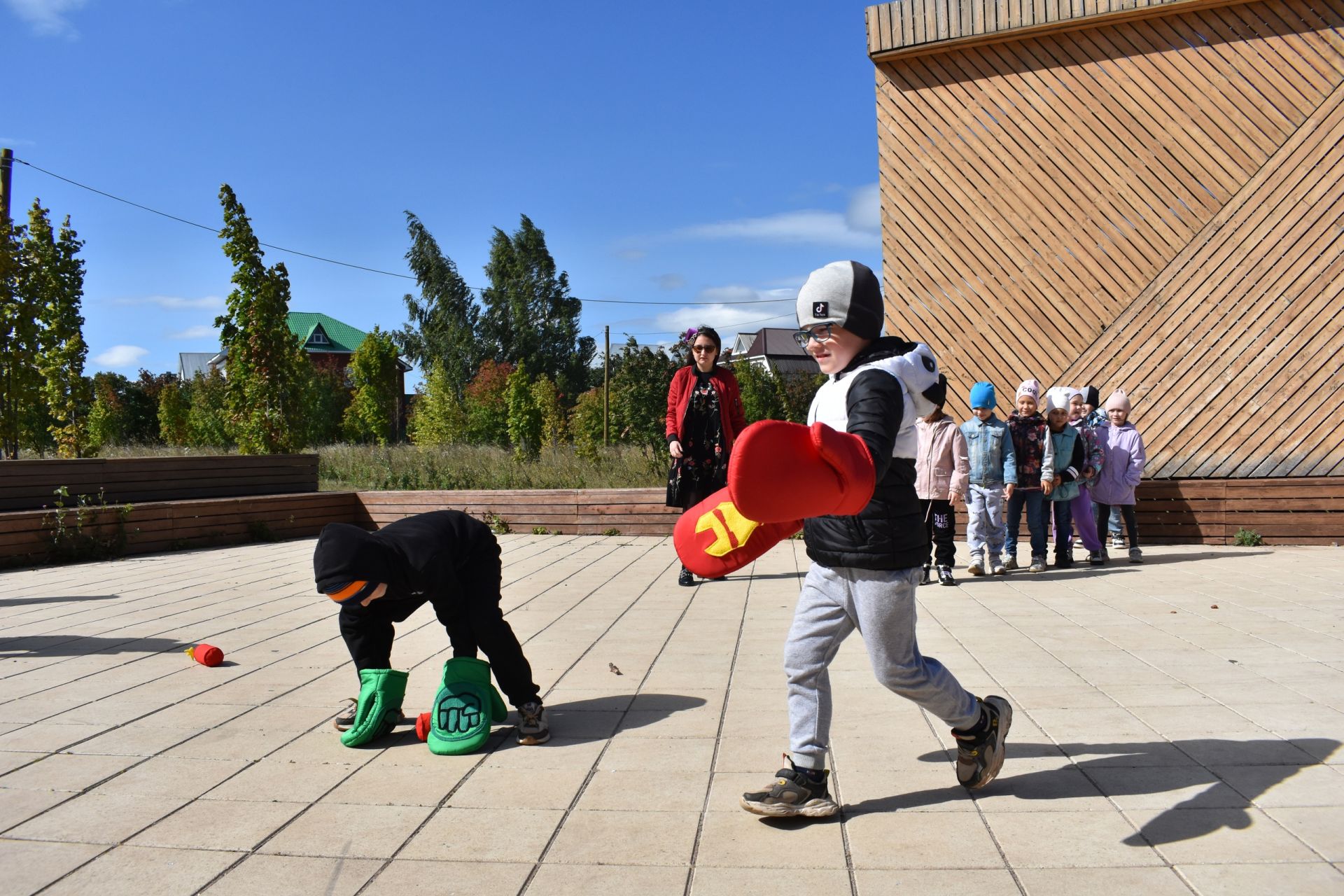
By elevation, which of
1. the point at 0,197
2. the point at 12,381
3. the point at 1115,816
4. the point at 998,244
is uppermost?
the point at 0,197

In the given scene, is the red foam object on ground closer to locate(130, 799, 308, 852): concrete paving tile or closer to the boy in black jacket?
the boy in black jacket

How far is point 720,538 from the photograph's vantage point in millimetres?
2986

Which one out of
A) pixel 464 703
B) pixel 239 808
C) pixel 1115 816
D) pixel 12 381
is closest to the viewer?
pixel 1115 816

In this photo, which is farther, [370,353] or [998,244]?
[370,353]

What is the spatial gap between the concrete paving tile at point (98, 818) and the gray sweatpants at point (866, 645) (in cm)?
218

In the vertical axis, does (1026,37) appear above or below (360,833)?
above

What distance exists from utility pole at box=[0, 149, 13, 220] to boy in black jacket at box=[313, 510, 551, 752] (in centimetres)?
1269

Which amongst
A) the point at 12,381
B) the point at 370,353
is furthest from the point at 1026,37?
the point at 370,353

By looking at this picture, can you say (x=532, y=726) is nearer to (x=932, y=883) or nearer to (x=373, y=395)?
(x=932, y=883)

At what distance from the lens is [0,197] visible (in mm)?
13773

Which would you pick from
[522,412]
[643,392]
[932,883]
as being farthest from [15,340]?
[522,412]

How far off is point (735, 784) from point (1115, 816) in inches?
49.5

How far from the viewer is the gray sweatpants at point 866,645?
10.5ft

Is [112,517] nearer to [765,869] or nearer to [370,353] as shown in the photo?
[765,869]
